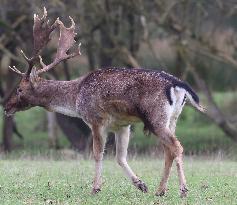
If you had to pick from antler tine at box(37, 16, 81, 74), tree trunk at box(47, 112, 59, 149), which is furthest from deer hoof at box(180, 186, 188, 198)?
tree trunk at box(47, 112, 59, 149)

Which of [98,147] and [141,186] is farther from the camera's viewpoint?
[98,147]

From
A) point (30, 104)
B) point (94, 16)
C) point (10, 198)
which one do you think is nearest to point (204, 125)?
point (94, 16)

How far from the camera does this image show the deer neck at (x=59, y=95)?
1070 cm

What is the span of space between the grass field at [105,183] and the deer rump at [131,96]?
90 centimetres

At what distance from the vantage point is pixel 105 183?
1102 cm

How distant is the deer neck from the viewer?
35.1 ft

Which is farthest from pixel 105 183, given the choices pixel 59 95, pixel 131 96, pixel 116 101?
pixel 131 96

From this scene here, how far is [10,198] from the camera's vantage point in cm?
941

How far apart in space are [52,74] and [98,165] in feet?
41.1

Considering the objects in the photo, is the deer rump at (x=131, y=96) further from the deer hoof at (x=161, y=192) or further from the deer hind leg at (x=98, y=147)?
the deer hoof at (x=161, y=192)

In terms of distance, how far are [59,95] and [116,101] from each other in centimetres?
122

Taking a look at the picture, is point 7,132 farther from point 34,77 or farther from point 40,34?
point 40,34

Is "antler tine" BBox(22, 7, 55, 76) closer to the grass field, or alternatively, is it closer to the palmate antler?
the palmate antler

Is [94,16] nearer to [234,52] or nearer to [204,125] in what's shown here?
[234,52]
